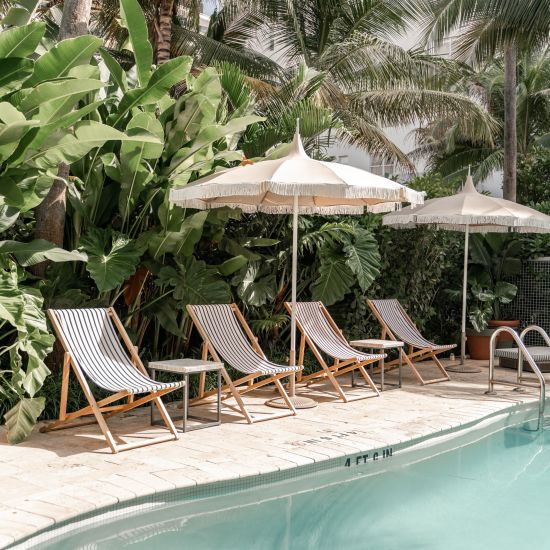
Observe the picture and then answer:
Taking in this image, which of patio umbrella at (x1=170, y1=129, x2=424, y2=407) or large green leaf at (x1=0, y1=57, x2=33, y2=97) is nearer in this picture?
large green leaf at (x1=0, y1=57, x2=33, y2=97)

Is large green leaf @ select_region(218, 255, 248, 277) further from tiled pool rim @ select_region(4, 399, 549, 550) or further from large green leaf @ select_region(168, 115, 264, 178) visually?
tiled pool rim @ select_region(4, 399, 549, 550)

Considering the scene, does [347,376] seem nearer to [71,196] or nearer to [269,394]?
[269,394]

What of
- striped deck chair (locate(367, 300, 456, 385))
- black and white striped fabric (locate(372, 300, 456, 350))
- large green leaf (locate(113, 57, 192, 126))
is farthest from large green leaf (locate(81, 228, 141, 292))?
black and white striped fabric (locate(372, 300, 456, 350))

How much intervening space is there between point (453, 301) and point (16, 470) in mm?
9111

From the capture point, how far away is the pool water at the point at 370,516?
4707 mm

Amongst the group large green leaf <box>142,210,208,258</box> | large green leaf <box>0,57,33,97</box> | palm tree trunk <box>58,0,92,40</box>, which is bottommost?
large green leaf <box>142,210,208,258</box>

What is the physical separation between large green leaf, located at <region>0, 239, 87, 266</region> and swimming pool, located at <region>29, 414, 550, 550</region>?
271 centimetres

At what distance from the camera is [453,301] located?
13156mm

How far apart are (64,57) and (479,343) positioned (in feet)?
28.4

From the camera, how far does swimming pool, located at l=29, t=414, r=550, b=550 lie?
4.71m

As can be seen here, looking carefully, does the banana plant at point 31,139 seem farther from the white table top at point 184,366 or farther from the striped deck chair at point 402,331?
the striped deck chair at point 402,331

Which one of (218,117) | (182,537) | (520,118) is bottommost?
(182,537)

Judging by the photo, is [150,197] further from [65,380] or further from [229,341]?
[65,380]

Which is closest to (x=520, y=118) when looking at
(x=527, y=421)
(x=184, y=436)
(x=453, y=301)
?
(x=453, y=301)
